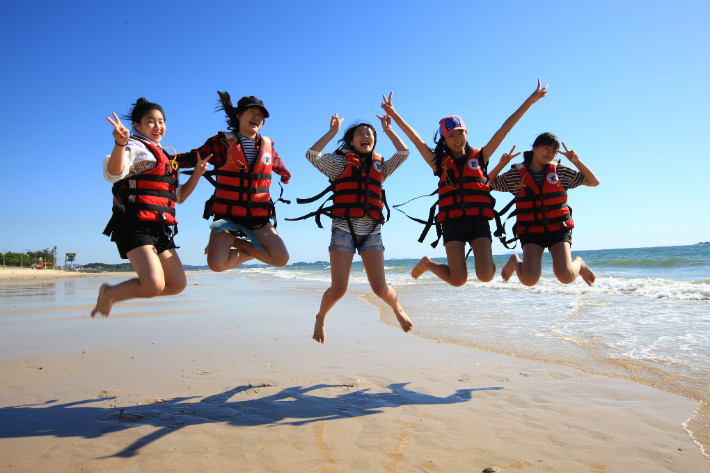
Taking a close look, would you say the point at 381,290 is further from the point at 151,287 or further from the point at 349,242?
the point at 151,287

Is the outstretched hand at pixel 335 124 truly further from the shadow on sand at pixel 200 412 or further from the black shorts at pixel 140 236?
the shadow on sand at pixel 200 412

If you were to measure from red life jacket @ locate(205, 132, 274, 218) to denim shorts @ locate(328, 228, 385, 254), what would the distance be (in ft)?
2.77

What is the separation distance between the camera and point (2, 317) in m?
9.71

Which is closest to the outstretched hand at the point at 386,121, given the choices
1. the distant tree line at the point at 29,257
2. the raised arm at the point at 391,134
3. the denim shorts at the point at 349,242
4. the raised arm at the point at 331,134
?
the raised arm at the point at 391,134

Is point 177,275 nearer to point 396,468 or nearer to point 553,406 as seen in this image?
point 396,468

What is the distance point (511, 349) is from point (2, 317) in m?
10.6

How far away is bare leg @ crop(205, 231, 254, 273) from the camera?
14.7 feet

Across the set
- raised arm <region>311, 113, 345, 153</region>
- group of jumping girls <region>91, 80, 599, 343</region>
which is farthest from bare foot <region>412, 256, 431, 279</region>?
raised arm <region>311, 113, 345, 153</region>

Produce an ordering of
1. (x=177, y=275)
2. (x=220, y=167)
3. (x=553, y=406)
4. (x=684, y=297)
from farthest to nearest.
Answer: (x=684, y=297) < (x=220, y=167) < (x=177, y=275) < (x=553, y=406)

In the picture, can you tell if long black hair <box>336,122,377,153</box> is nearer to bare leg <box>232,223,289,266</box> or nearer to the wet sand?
bare leg <box>232,223,289,266</box>

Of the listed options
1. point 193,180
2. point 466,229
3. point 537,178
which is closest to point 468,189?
point 466,229

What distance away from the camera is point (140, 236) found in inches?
162

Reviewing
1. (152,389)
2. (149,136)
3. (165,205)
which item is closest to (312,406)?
(152,389)

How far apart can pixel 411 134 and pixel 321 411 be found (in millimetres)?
3296
